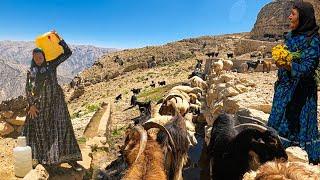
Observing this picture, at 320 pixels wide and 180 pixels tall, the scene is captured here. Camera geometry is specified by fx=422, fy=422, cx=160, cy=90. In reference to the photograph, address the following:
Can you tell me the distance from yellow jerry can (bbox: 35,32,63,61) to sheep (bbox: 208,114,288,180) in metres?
4.30

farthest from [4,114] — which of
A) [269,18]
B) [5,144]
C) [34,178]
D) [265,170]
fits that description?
[269,18]

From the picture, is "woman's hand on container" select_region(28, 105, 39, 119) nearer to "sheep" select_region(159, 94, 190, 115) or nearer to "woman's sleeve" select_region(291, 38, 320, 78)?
"sheep" select_region(159, 94, 190, 115)

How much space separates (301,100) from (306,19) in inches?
36.0

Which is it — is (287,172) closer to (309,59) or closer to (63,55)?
(309,59)

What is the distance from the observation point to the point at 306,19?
4.66 metres

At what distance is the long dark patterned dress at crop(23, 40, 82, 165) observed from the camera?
801 cm

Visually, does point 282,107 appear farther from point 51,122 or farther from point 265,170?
point 51,122

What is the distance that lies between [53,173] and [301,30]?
17.5 feet

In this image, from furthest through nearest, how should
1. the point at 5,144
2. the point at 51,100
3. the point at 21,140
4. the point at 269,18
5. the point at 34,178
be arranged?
the point at 269,18, the point at 5,144, the point at 51,100, the point at 21,140, the point at 34,178

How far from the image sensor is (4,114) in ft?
47.1

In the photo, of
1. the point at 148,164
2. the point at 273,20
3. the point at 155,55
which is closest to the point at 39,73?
the point at 148,164

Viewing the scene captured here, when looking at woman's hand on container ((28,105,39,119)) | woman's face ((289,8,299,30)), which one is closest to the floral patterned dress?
woman's face ((289,8,299,30))

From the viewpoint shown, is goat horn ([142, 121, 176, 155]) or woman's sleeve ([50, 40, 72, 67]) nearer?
goat horn ([142, 121, 176, 155])

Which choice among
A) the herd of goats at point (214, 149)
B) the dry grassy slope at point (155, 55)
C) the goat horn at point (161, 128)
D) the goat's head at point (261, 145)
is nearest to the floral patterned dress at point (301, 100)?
the herd of goats at point (214, 149)
